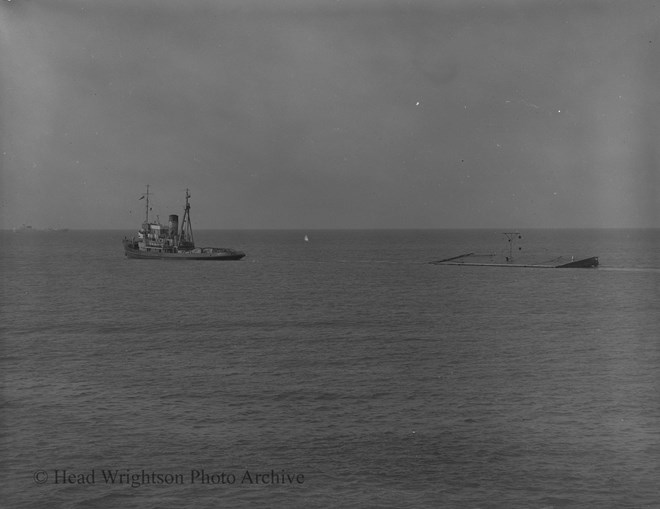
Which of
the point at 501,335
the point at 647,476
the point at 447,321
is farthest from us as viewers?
the point at 447,321

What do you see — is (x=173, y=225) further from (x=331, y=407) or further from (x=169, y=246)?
(x=331, y=407)

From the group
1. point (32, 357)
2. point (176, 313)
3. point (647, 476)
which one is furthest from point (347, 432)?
point (176, 313)

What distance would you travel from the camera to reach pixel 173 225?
172m

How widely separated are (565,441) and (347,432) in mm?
10286

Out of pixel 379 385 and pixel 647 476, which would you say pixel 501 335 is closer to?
pixel 379 385

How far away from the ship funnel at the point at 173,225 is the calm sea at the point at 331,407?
93829 mm

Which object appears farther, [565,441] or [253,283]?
[253,283]

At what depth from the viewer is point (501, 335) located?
60375mm

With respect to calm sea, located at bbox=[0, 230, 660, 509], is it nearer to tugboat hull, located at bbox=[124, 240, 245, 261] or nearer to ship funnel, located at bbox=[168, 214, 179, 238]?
tugboat hull, located at bbox=[124, 240, 245, 261]

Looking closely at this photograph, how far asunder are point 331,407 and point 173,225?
141 metres

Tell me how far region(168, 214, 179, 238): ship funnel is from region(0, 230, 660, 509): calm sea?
93.8 m

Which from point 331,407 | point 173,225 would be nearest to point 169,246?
point 173,225

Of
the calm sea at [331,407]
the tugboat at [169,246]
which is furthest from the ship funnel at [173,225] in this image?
the calm sea at [331,407]

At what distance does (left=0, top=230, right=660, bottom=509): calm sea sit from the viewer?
26938 mm
